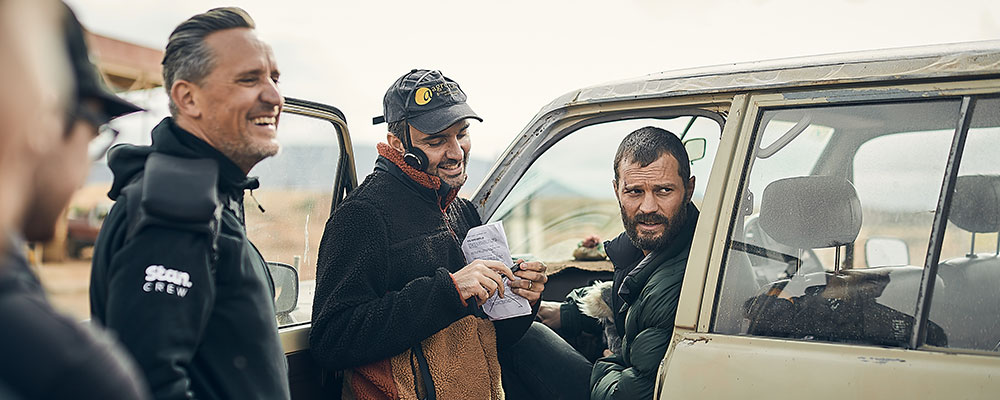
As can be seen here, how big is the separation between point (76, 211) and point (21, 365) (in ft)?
38.6

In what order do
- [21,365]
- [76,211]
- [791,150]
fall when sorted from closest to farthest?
[21,365], [791,150], [76,211]

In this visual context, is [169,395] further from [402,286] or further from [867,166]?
[867,166]

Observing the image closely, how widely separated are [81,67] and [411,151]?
176 centimetres

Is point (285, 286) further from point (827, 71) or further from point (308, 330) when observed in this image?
point (827, 71)

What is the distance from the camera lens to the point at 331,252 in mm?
2600

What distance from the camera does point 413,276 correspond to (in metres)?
2.69

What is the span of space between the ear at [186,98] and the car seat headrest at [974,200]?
1.93m

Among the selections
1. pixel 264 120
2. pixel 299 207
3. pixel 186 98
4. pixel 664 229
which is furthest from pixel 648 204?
pixel 186 98

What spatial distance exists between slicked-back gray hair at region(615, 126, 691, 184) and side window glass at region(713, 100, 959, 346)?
514 millimetres

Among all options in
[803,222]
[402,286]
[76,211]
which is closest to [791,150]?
[803,222]

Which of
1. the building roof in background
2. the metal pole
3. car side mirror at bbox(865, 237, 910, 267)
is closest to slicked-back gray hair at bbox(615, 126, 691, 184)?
car side mirror at bbox(865, 237, 910, 267)

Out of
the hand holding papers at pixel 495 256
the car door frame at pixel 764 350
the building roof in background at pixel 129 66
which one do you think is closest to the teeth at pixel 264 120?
the hand holding papers at pixel 495 256

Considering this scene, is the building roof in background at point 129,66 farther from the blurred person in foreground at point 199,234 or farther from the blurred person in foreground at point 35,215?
the blurred person in foreground at point 35,215

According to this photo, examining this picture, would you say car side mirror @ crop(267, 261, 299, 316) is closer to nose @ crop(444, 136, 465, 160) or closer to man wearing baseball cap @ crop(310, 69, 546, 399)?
man wearing baseball cap @ crop(310, 69, 546, 399)
